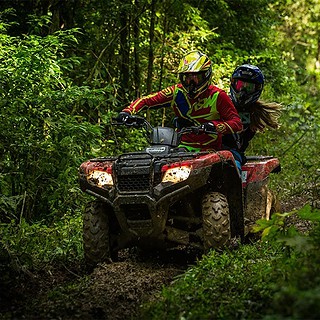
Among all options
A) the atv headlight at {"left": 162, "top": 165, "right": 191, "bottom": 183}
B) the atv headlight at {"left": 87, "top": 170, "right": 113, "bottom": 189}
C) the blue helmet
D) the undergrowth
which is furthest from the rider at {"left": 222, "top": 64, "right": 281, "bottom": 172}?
the undergrowth

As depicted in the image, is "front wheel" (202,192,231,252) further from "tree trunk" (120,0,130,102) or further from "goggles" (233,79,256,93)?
"tree trunk" (120,0,130,102)

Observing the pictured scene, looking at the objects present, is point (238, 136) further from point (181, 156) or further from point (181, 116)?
point (181, 156)

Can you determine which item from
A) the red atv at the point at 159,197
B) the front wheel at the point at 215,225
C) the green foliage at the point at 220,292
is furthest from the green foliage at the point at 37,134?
the green foliage at the point at 220,292

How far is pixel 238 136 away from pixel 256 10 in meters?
8.67

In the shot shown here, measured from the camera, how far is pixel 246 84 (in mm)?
8555

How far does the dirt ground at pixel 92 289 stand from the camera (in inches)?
194

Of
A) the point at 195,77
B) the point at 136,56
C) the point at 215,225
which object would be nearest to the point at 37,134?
the point at 195,77

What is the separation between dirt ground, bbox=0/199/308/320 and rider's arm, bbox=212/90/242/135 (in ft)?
4.63

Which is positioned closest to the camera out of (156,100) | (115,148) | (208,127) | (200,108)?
(208,127)

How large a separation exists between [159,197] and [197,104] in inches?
66.6

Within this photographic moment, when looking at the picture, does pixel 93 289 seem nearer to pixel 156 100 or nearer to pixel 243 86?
pixel 156 100

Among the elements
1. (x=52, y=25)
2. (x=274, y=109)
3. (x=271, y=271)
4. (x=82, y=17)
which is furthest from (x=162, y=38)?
(x=271, y=271)

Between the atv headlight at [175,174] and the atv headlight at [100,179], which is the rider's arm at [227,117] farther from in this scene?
the atv headlight at [100,179]

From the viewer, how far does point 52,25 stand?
1177 centimetres
